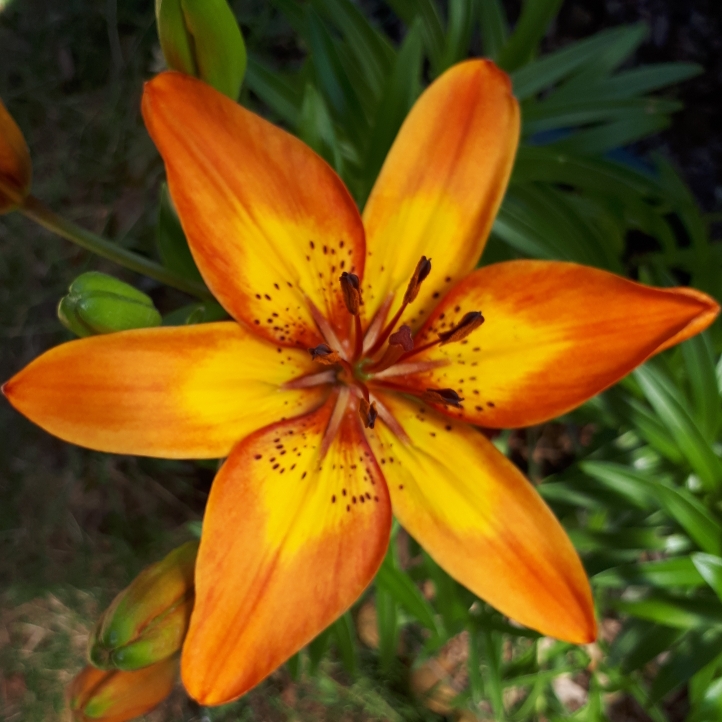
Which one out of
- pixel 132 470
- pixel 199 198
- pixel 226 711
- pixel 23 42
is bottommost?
pixel 226 711

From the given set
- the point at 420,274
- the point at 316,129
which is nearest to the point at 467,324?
the point at 420,274

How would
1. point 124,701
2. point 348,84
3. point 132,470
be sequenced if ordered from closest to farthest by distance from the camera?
point 124,701 < point 348,84 < point 132,470

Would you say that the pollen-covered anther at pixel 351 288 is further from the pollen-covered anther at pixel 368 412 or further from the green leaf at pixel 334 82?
the green leaf at pixel 334 82

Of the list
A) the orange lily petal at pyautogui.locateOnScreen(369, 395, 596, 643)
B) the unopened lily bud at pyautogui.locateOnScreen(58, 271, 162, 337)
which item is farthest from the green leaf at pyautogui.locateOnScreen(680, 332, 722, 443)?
the unopened lily bud at pyautogui.locateOnScreen(58, 271, 162, 337)

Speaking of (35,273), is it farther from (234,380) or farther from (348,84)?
(234,380)

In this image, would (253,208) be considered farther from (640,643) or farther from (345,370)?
(640,643)

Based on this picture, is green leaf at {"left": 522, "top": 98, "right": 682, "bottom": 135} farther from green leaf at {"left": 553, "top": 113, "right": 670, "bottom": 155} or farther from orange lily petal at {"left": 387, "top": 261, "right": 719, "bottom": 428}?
orange lily petal at {"left": 387, "top": 261, "right": 719, "bottom": 428}

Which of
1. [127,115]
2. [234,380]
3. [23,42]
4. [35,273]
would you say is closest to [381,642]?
[234,380]
